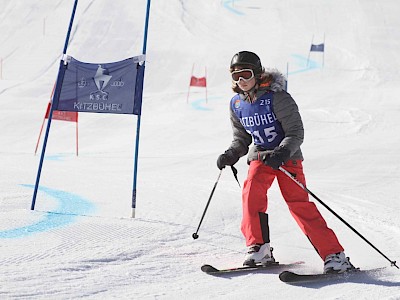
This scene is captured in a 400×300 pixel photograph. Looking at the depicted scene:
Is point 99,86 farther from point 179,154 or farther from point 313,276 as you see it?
point 179,154

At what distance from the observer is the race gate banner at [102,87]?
17.0ft

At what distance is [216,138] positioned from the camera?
14.2 m

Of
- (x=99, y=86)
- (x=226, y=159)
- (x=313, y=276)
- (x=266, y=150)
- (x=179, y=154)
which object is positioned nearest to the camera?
(x=313, y=276)

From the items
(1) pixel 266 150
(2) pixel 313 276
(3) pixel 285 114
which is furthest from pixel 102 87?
(2) pixel 313 276

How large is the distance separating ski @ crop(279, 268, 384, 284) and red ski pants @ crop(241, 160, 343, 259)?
0.60 ft

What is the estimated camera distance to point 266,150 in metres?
4.15

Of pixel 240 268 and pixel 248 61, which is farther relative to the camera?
pixel 248 61

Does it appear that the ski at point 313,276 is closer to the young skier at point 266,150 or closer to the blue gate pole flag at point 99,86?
the young skier at point 266,150

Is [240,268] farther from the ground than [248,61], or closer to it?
closer to it

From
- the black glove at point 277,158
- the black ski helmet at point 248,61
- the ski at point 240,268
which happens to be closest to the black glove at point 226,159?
the black glove at point 277,158

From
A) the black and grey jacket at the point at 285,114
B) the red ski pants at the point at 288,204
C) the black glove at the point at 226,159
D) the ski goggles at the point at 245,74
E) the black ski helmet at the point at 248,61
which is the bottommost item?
the red ski pants at the point at 288,204

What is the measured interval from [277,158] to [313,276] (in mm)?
692

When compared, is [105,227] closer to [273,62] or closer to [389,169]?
[389,169]

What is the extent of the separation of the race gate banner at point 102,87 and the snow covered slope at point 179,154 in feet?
2.83
